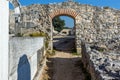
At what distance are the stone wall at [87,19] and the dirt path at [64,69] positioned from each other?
228 cm

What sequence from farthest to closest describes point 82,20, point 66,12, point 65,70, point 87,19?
point 87,19
point 82,20
point 66,12
point 65,70

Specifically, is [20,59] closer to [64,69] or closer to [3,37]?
[3,37]

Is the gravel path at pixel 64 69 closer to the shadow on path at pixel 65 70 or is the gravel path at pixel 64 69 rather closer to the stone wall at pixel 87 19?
the shadow on path at pixel 65 70

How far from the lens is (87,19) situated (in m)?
15.0

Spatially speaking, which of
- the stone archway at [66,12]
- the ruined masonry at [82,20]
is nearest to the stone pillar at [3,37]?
the stone archway at [66,12]

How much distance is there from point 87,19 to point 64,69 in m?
5.47

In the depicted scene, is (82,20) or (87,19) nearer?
(82,20)

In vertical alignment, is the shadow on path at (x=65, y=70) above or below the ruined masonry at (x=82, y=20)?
below

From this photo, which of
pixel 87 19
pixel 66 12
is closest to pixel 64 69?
pixel 66 12

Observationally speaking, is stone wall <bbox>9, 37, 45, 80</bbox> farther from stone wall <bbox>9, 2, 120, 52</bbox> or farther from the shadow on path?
stone wall <bbox>9, 2, 120, 52</bbox>

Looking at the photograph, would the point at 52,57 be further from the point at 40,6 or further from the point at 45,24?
the point at 40,6

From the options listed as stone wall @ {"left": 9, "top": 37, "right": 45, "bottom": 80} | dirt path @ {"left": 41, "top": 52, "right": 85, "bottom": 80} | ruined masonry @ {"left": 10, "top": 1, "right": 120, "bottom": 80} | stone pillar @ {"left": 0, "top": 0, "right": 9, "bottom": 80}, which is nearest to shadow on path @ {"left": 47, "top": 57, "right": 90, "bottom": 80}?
dirt path @ {"left": 41, "top": 52, "right": 85, "bottom": 80}

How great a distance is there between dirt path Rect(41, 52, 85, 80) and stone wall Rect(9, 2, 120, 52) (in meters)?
2.28

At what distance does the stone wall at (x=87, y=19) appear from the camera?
1488 centimetres
